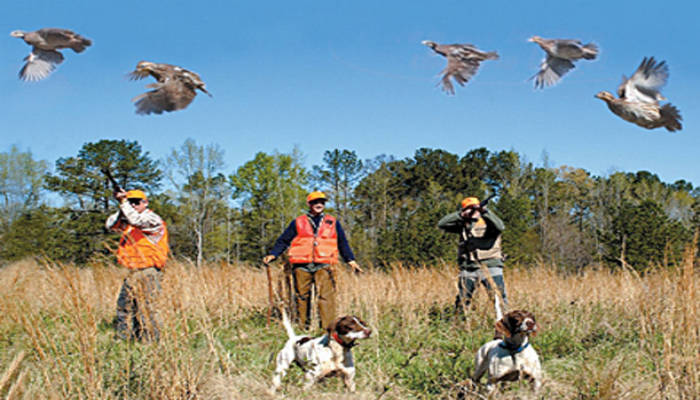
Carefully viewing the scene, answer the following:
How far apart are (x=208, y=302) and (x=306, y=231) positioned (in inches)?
78.5

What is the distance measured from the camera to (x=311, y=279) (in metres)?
5.82

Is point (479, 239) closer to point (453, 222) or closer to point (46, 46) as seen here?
point (453, 222)

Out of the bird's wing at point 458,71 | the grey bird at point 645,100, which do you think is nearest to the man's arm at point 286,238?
the bird's wing at point 458,71

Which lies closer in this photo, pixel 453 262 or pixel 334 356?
pixel 334 356

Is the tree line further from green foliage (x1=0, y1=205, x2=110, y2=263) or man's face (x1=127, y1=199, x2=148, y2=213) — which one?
man's face (x1=127, y1=199, x2=148, y2=213)

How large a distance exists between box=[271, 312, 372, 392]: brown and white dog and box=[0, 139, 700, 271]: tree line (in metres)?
11.6

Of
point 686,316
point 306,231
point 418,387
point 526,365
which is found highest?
point 306,231

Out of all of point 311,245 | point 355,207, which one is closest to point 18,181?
point 355,207

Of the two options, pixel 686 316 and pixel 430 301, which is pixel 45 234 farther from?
pixel 686 316

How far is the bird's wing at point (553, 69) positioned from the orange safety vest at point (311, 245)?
2796mm

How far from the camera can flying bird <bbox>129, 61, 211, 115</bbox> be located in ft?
13.2

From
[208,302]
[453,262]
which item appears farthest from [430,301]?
[453,262]

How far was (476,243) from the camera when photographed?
581 cm

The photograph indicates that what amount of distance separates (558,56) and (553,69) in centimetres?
11
